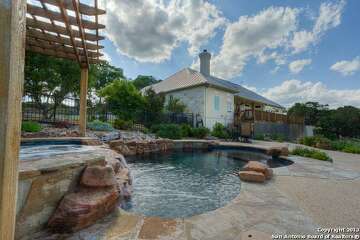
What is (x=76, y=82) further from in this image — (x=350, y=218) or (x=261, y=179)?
(x=350, y=218)

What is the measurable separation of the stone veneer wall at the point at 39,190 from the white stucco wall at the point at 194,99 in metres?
11.6

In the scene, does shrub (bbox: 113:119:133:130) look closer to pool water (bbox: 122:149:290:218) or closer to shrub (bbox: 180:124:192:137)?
shrub (bbox: 180:124:192:137)

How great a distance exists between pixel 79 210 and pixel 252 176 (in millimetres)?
2953

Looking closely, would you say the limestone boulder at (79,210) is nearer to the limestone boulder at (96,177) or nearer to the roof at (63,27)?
the limestone boulder at (96,177)

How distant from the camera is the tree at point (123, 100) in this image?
1094 cm

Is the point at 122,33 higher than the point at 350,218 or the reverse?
higher

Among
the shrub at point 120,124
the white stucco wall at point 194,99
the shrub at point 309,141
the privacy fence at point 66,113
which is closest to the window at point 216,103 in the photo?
the white stucco wall at point 194,99

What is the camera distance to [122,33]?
10367 millimetres

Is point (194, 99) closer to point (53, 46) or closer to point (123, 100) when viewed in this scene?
point (123, 100)

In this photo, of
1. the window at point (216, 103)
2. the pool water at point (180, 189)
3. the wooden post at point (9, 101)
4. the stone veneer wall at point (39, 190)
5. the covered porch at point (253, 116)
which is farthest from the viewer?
the window at point (216, 103)

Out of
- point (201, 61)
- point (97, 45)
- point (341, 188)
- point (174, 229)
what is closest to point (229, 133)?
point (201, 61)

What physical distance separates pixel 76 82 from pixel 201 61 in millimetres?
10724

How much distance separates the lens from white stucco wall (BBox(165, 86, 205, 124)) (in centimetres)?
1321

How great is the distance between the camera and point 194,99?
13.7 metres
